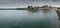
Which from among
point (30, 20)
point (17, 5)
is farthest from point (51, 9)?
point (17, 5)

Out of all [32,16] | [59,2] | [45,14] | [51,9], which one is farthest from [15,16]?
[59,2]

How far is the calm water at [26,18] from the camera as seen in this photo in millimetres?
2043

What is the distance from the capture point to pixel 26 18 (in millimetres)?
2223

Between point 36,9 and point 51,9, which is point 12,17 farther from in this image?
point 51,9

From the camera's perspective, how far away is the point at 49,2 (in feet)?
7.45

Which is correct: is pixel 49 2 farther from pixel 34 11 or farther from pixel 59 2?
pixel 34 11

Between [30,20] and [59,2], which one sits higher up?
[59,2]

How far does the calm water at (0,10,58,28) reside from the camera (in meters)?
2.04

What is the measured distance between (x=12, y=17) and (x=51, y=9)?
0.90 meters

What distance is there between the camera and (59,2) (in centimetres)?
232

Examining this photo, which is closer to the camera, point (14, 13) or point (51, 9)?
point (51, 9)

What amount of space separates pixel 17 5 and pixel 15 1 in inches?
4.1

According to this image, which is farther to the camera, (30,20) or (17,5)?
(17,5)

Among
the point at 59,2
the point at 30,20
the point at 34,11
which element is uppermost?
the point at 59,2
